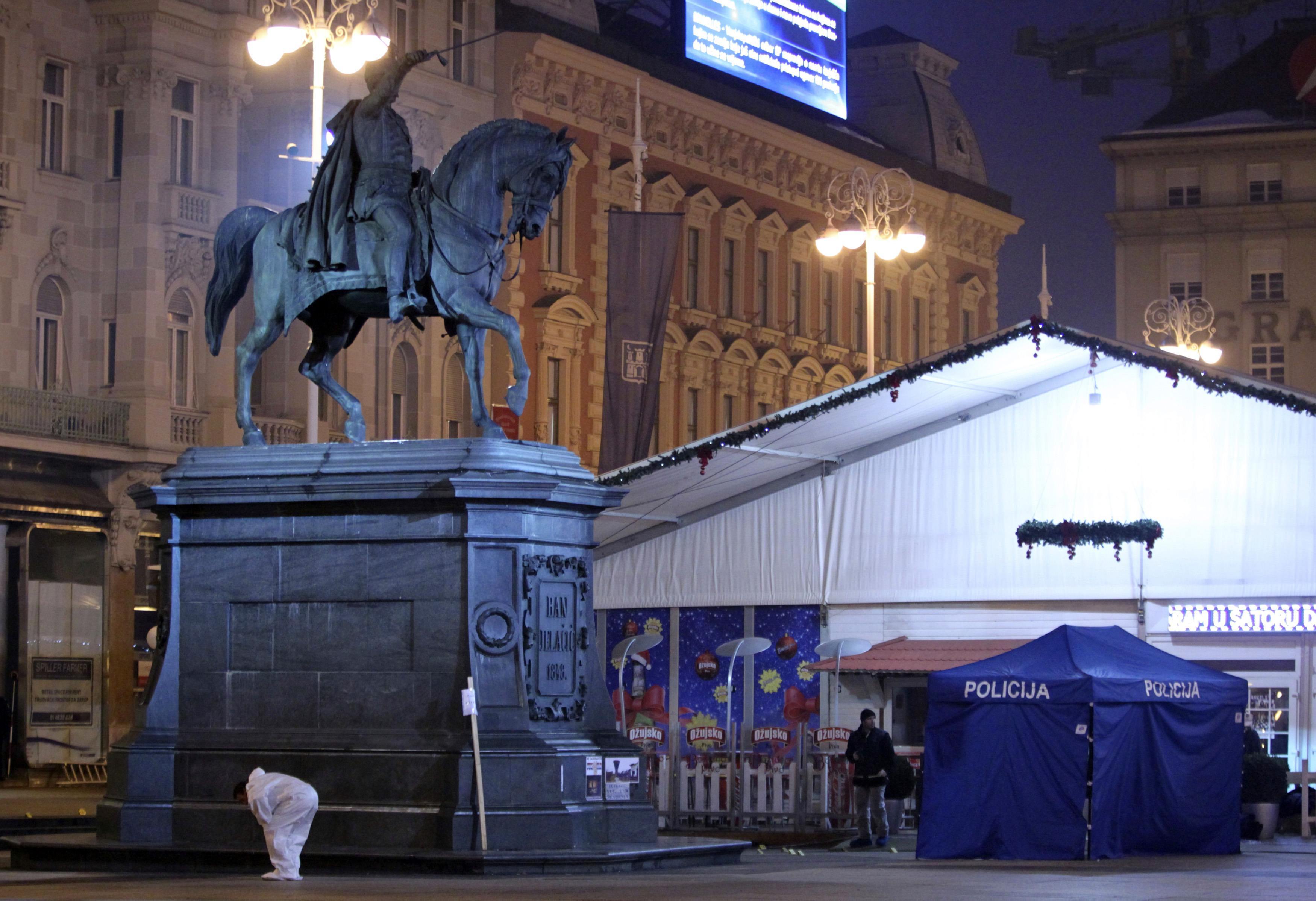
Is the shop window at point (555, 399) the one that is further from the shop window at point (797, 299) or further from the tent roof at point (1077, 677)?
the tent roof at point (1077, 677)

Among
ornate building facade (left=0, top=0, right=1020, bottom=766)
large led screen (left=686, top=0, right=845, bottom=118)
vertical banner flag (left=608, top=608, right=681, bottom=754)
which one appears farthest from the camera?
large led screen (left=686, top=0, right=845, bottom=118)

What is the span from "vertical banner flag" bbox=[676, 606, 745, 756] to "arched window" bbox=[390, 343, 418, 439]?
11368 millimetres

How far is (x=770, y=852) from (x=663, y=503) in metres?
10.8

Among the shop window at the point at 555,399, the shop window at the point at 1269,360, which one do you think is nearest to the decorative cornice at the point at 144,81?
the shop window at the point at 555,399

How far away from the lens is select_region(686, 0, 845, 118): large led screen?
177 feet

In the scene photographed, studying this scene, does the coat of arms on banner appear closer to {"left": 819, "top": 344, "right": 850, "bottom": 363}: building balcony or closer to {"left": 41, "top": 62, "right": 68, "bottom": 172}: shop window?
{"left": 41, "top": 62, "right": 68, "bottom": 172}: shop window

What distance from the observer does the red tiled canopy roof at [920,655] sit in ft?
100

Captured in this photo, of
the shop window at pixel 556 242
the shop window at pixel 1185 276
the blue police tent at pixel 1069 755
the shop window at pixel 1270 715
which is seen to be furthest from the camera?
the shop window at pixel 1185 276

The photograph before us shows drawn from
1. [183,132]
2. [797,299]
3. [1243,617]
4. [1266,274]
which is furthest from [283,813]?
[1266,274]

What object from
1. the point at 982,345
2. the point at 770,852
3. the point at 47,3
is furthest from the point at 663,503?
the point at 47,3

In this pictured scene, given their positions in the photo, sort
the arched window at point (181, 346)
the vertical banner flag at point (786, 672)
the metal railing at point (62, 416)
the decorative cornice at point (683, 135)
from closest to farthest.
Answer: the vertical banner flag at point (786, 672)
the metal railing at point (62, 416)
the arched window at point (181, 346)
the decorative cornice at point (683, 135)

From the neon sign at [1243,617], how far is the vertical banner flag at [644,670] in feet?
25.8

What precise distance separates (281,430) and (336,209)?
73.1ft

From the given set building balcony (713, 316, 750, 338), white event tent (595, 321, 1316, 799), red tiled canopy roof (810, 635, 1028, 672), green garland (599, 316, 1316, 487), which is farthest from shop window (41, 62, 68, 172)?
building balcony (713, 316, 750, 338)
